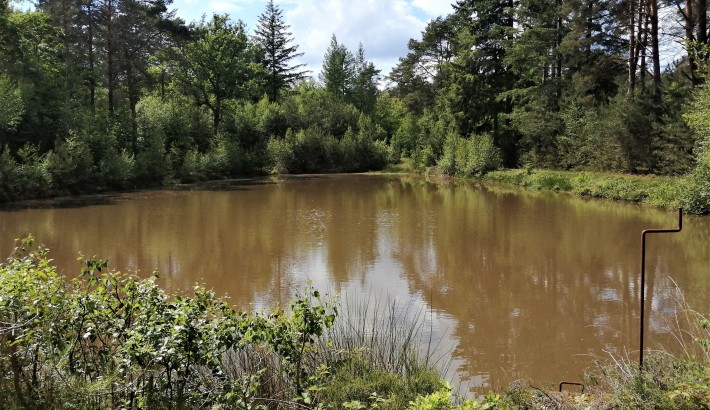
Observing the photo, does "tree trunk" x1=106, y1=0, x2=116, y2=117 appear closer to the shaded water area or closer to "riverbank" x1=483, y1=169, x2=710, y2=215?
the shaded water area

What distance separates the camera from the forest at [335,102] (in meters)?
21.6

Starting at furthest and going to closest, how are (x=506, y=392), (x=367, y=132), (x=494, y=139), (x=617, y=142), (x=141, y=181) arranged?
(x=367, y=132), (x=494, y=139), (x=141, y=181), (x=617, y=142), (x=506, y=392)

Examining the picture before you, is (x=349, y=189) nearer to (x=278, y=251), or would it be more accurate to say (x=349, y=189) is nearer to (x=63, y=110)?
(x=63, y=110)

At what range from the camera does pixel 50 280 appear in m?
3.70

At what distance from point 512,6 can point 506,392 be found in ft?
115

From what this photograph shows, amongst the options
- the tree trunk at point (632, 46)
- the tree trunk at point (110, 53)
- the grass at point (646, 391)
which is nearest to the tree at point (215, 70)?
the tree trunk at point (110, 53)

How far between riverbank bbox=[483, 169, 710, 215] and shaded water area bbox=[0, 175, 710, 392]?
89 cm

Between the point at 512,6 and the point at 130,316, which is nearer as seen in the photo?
the point at 130,316

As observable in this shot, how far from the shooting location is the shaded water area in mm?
6785

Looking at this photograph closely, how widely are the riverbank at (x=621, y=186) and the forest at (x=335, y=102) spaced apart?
297 mm

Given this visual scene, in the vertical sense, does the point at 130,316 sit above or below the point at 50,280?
below

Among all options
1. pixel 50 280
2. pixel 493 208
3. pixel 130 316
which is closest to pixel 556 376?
pixel 130 316

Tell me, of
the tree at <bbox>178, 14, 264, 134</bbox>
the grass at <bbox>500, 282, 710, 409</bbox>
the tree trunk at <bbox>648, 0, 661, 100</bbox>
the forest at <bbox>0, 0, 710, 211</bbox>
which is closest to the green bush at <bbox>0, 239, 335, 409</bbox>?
the grass at <bbox>500, 282, 710, 409</bbox>

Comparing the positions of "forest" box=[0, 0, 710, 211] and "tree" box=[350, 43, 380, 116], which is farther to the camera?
"tree" box=[350, 43, 380, 116]
